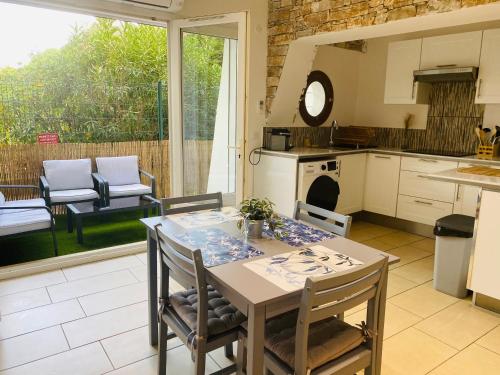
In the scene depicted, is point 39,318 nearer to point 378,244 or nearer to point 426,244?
point 378,244

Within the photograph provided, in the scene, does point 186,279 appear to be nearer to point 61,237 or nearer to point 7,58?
point 61,237

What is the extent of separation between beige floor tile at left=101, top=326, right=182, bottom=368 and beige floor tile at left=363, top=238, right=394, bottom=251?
2440mm

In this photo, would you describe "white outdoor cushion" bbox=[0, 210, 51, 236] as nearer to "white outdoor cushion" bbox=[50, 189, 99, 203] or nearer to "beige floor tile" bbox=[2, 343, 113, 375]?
"white outdoor cushion" bbox=[50, 189, 99, 203]

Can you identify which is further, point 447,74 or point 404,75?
Result: point 404,75

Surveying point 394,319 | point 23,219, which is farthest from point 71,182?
point 394,319

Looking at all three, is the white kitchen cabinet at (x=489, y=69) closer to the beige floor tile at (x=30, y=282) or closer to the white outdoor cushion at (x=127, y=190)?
the white outdoor cushion at (x=127, y=190)

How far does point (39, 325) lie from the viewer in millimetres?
2375

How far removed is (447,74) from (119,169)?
13.0ft

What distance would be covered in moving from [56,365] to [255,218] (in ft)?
4.34

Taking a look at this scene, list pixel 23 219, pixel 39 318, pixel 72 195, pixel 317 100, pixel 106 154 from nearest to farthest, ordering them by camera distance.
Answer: pixel 39 318, pixel 23 219, pixel 72 195, pixel 317 100, pixel 106 154

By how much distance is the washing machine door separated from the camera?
3.98 meters

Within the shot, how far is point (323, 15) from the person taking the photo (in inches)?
135

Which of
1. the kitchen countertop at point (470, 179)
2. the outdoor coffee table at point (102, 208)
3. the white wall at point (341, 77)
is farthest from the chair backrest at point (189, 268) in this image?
the white wall at point (341, 77)

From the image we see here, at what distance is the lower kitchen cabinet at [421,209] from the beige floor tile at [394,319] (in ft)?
5.41
